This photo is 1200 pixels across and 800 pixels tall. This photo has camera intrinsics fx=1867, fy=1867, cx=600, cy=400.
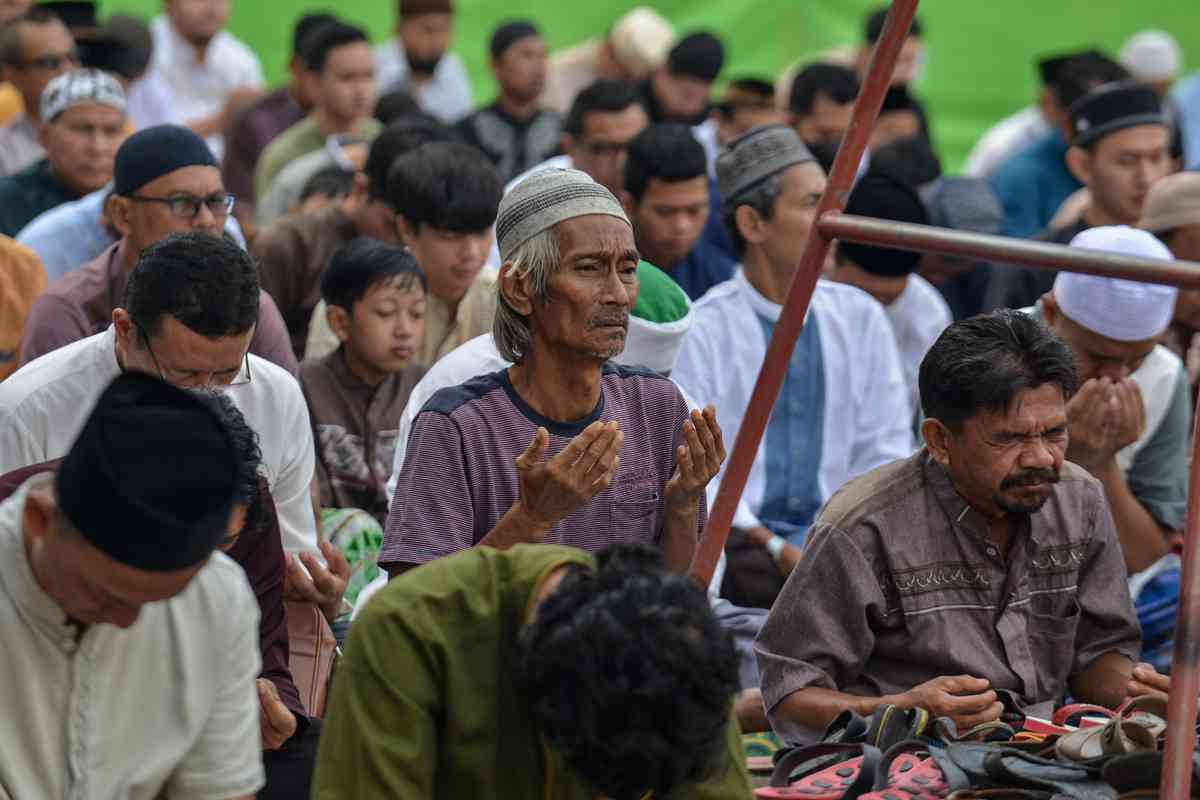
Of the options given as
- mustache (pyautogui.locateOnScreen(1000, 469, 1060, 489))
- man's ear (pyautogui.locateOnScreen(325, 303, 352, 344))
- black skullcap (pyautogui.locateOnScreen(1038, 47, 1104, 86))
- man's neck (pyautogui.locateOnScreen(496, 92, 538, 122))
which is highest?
black skullcap (pyautogui.locateOnScreen(1038, 47, 1104, 86))

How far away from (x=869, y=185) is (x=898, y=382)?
1.28 m

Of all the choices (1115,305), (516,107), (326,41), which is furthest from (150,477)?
(516,107)

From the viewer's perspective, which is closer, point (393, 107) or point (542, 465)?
point (542, 465)

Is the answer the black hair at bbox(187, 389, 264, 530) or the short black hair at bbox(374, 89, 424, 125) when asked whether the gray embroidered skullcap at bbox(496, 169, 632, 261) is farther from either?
the short black hair at bbox(374, 89, 424, 125)

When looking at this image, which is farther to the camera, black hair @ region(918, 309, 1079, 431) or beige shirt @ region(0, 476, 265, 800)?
black hair @ region(918, 309, 1079, 431)

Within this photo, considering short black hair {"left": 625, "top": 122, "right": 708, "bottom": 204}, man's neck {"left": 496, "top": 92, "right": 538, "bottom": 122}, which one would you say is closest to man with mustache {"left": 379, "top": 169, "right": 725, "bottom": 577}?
short black hair {"left": 625, "top": 122, "right": 708, "bottom": 204}

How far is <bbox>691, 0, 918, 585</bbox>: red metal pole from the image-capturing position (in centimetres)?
302

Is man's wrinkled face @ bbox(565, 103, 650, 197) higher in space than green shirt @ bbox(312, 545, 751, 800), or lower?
higher

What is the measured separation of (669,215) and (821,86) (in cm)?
255

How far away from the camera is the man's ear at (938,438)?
3.65m

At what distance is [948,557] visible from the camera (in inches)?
143

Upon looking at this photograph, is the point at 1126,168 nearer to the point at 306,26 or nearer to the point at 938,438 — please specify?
the point at 938,438

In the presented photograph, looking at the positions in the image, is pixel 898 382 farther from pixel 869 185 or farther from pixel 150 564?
pixel 150 564

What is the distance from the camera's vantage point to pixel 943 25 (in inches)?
435
